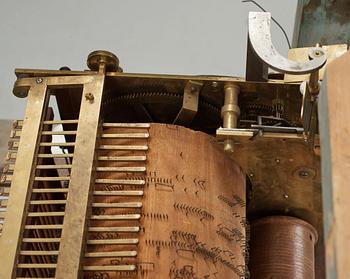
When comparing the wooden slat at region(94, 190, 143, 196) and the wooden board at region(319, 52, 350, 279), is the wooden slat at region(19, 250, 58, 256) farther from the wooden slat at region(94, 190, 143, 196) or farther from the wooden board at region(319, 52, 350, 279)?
the wooden board at region(319, 52, 350, 279)

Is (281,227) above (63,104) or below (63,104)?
below

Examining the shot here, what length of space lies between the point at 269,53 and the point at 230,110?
29 cm

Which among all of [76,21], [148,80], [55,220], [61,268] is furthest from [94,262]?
[76,21]

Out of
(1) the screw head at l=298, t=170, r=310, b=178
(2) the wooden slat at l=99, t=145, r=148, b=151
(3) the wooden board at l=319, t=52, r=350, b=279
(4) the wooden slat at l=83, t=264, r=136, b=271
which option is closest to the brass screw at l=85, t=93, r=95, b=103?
(2) the wooden slat at l=99, t=145, r=148, b=151

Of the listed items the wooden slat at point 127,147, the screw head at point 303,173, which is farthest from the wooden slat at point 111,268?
the screw head at point 303,173

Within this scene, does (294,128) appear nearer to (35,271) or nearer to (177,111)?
(177,111)

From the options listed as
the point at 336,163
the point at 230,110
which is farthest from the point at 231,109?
the point at 336,163

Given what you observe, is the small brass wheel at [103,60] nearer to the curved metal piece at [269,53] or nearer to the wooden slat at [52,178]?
the wooden slat at [52,178]

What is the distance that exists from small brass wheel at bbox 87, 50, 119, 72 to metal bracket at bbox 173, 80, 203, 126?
16 centimetres

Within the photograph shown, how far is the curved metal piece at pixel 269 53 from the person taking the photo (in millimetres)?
1120

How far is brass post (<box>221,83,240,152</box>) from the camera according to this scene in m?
1.40

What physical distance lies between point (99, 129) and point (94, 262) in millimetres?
274

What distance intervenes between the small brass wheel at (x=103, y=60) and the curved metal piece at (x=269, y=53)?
0.37 meters

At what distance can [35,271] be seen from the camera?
51.8 inches
